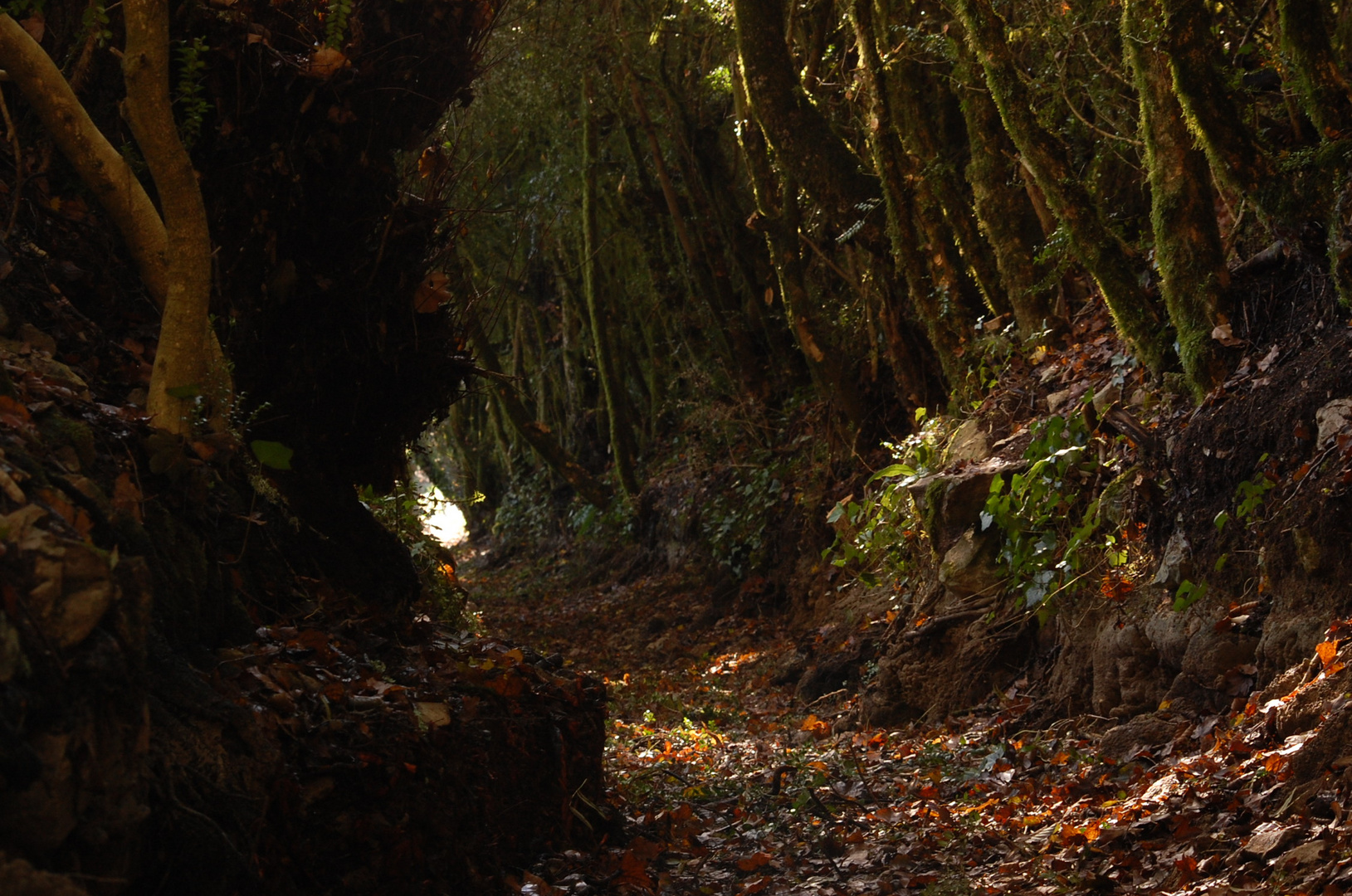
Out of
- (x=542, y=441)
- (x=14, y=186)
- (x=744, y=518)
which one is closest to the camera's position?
(x=14, y=186)

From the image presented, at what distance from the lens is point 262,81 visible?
4844 mm

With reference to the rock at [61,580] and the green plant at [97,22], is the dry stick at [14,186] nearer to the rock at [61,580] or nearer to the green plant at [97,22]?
the green plant at [97,22]

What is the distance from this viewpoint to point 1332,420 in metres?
4.84

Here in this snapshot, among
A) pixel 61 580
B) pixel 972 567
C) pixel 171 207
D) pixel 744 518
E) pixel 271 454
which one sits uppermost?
pixel 744 518

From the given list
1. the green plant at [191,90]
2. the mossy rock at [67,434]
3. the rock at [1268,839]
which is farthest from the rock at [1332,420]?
the green plant at [191,90]

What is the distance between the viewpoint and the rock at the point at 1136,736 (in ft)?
16.6

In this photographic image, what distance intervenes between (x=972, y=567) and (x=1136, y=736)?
84.9 inches

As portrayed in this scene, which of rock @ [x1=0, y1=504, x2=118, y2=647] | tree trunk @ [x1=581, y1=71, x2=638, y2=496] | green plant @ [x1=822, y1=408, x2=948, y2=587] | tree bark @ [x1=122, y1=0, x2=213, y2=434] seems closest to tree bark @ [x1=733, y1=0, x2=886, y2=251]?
green plant @ [x1=822, y1=408, x2=948, y2=587]

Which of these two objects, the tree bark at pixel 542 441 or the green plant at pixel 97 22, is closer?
the green plant at pixel 97 22

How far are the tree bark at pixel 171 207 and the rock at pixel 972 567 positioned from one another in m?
5.11

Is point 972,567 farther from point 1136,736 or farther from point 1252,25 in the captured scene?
point 1252,25

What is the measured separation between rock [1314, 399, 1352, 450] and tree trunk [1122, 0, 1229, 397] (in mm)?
1128

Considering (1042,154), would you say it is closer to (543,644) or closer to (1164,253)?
(1164,253)

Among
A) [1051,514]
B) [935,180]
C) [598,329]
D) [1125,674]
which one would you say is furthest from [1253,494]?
[598,329]
